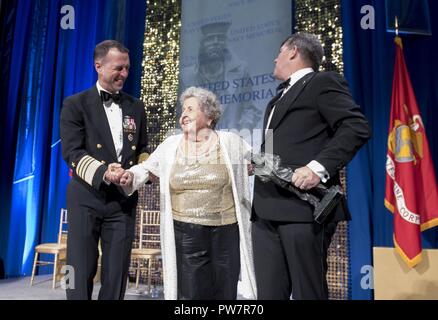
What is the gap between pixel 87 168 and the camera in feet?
6.46

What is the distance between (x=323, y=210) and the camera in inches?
61.6

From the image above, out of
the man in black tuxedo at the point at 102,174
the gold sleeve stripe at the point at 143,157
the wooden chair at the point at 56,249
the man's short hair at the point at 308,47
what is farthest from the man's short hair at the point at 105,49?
the wooden chair at the point at 56,249

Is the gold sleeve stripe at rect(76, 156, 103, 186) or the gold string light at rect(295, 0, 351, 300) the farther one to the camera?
the gold string light at rect(295, 0, 351, 300)

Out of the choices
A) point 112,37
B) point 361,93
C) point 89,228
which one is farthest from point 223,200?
point 112,37

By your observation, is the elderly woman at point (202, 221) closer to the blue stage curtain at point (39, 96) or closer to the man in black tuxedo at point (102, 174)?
the man in black tuxedo at point (102, 174)

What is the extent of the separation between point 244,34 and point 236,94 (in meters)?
0.68

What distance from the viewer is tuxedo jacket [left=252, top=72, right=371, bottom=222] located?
157 cm

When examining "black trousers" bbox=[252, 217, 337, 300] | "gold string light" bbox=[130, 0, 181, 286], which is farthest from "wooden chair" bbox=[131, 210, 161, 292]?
"black trousers" bbox=[252, 217, 337, 300]

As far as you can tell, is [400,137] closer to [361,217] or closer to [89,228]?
[361,217]

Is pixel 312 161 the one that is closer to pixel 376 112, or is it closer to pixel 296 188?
pixel 296 188

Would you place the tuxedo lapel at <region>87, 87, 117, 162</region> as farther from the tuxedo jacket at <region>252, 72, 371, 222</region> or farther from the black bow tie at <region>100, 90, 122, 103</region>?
the tuxedo jacket at <region>252, 72, 371, 222</region>

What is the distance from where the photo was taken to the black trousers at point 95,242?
199cm

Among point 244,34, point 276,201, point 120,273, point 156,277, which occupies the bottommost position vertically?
point 156,277

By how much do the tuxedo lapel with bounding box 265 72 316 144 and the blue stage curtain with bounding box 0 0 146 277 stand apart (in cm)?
373
